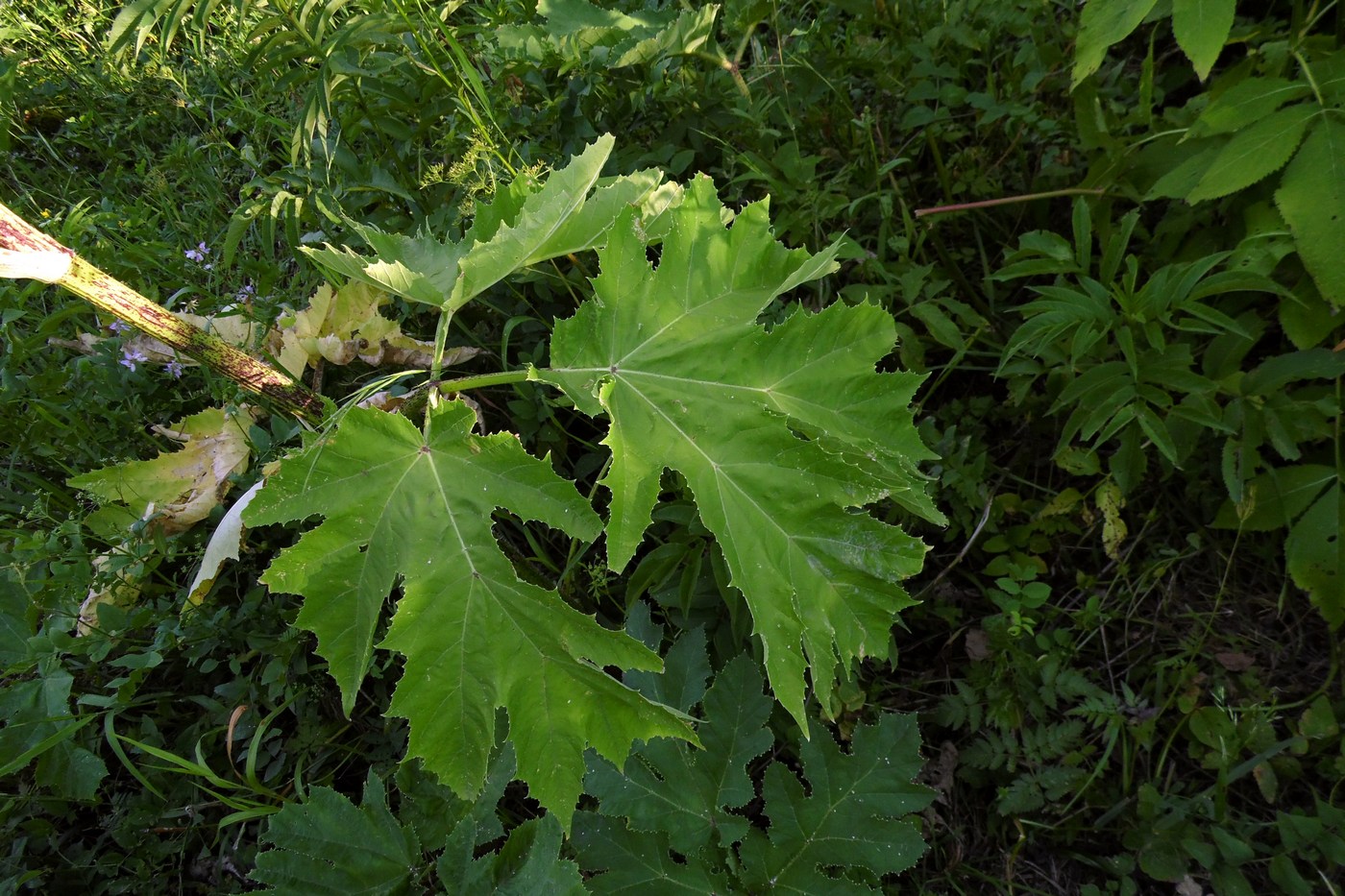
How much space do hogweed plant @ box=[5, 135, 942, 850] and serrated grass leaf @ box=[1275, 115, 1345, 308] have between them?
101 centimetres

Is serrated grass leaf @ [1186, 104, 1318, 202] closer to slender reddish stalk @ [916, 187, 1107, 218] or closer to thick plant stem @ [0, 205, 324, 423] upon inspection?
slender reddish stalk @ [916, 187, 1107, 218]

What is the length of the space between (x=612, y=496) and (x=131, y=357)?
1754 millimetres

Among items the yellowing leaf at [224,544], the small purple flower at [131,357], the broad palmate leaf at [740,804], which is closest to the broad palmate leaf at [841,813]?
the broad palmate leaf at [740,804]

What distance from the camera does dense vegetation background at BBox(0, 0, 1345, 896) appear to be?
5.84 feet

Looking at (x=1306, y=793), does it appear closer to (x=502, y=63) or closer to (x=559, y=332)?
(x=559, y=332)

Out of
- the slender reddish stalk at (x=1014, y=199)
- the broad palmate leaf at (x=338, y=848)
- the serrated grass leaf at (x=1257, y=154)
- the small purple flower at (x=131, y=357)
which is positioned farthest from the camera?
the small purple flower at (x=131, y=357)

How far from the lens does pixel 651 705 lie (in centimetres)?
133

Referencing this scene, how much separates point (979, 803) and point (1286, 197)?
1.57 metres

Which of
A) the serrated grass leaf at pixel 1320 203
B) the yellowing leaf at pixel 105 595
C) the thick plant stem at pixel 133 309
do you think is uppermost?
the serrated grass leaf at pixel 1320 203

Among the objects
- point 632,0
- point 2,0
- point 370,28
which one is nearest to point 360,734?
point 370,28

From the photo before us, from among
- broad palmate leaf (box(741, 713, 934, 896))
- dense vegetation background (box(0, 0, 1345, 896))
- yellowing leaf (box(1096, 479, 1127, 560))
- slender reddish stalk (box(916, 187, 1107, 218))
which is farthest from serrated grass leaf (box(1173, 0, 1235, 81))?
broad palmate leaf (box(741, 713, 934, 896))

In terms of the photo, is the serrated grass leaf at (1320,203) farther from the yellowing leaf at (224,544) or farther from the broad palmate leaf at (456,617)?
the yellowing leaf at (224,544)

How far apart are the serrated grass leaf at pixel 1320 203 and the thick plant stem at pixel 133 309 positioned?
2.25 metres

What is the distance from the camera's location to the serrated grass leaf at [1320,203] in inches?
67.4
